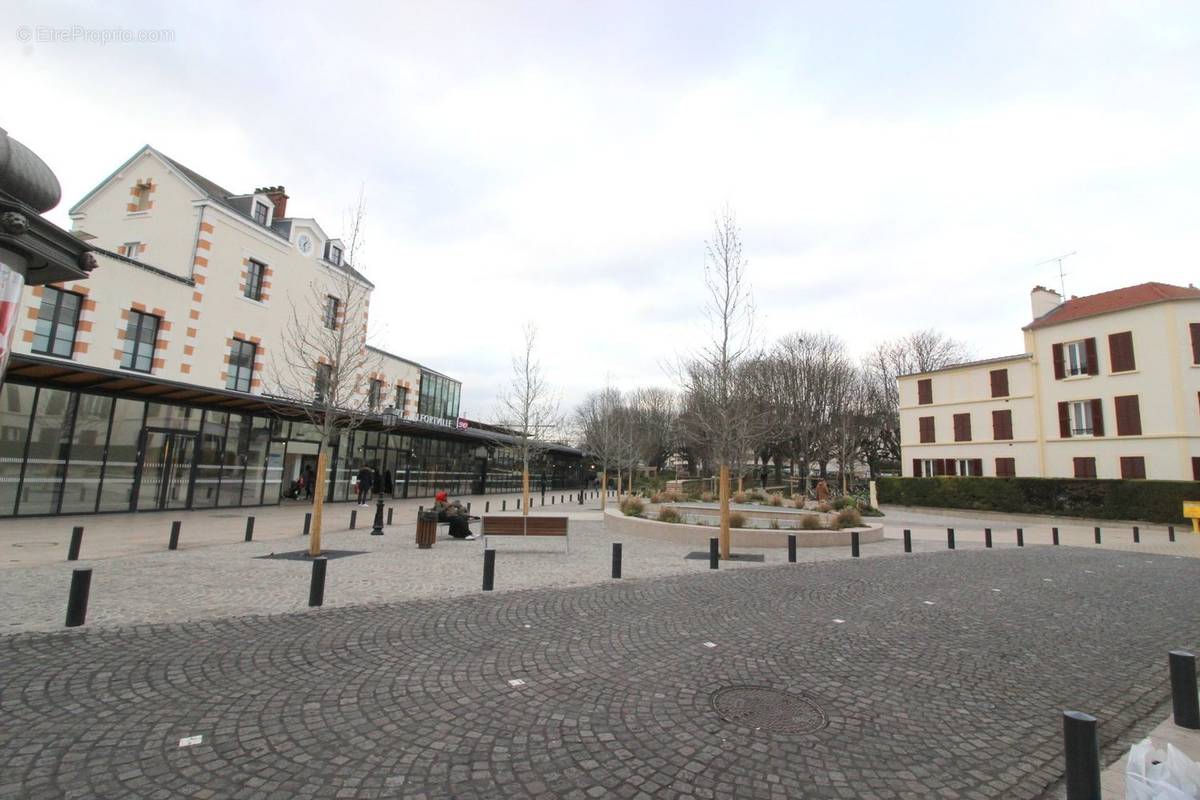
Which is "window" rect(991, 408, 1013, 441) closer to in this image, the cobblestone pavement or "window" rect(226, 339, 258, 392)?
the cobblestone pavement

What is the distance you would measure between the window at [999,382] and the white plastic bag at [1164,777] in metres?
34.7

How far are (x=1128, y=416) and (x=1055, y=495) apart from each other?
5.22m

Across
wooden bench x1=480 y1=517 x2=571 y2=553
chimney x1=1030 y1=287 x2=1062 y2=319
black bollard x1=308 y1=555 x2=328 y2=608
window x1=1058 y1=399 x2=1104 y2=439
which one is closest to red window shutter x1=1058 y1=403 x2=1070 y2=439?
window x1=1058 y1=399 x2=1104 y2=439

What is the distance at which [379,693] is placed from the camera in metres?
4.28

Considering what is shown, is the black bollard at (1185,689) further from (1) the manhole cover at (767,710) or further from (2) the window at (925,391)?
(2) the window at (925,391)

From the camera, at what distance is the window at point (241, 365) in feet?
71.8

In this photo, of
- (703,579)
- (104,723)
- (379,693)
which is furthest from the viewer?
(703,579)

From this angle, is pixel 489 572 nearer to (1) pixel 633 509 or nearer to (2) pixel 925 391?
(1) pixel 633 509

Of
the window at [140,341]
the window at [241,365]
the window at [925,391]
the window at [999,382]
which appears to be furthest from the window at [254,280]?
the window at [999,382]

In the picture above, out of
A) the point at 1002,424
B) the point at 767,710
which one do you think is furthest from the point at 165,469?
the point at 1002,424

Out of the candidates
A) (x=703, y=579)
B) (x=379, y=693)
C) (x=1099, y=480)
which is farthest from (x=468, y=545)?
(x=1099, y=480)

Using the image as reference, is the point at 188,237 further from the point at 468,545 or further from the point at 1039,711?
the point at 1039,711

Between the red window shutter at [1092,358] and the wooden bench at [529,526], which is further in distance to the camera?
the red window shutter at [1092,358]

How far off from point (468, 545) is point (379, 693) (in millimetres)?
9070
